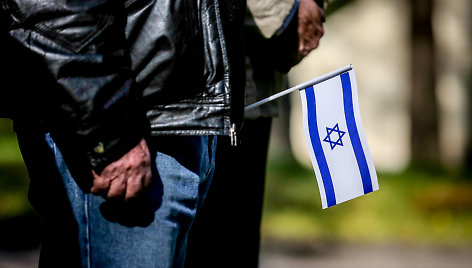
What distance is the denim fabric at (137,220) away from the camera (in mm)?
1525

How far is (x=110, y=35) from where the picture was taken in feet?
4.71

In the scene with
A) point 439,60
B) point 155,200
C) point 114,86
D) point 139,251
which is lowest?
point 439,60

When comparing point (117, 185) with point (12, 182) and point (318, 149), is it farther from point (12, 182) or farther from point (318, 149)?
point (12, 182)

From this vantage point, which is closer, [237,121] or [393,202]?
[237,121]

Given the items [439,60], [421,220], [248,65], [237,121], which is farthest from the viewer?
[439,60]

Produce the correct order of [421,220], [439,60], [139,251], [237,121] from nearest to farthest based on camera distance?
[139,251], [237,121], [421,220], [439,60]

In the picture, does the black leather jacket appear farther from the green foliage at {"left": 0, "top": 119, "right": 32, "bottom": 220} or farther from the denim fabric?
the green foliage at {"left": 0, "top": 119, "right": 32, "bottom": 220}

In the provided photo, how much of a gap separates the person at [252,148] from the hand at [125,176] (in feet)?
2.27

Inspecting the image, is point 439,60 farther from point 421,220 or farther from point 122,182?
point 122,182

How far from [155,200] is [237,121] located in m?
0.31

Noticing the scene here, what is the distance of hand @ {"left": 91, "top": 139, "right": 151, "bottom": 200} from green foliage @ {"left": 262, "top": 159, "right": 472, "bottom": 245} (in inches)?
155

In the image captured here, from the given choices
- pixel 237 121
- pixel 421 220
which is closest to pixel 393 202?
pixel 421 220

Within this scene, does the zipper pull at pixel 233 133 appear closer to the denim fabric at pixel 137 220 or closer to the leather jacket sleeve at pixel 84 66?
the denim fabric at pixel 137 220

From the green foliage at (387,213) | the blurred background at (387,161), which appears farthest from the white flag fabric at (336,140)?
the green foliage at (387,213)
